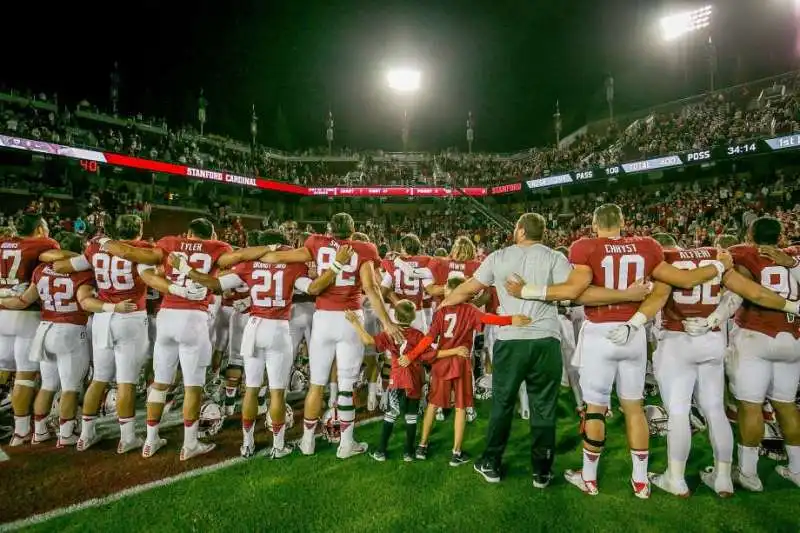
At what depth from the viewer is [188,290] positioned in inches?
199

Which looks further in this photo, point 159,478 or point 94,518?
point 159,478

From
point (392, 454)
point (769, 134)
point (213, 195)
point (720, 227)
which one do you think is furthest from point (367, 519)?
point (213, 195)

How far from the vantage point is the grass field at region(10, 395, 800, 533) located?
12.4 feet

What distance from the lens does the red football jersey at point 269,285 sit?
207 inches

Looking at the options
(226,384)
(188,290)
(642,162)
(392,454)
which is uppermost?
(642,162)

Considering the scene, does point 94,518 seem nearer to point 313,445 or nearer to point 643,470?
point 313,445

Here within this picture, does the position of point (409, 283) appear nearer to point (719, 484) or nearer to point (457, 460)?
point (457, 460)

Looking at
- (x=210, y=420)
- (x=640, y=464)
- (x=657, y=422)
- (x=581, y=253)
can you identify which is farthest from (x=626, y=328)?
(x=210, y=420)

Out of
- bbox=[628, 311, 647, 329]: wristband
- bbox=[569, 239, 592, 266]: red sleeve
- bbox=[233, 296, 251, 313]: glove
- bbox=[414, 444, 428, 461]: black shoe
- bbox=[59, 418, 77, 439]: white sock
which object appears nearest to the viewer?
bbox=[628, 311, 647, 329]: wristband

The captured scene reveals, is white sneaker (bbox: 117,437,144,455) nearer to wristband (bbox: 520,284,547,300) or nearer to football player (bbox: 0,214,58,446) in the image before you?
football player (bbox: 0,214,58,446)

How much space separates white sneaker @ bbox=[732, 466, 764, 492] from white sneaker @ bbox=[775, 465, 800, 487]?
1.07 ft

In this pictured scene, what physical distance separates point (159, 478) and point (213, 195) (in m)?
35.3

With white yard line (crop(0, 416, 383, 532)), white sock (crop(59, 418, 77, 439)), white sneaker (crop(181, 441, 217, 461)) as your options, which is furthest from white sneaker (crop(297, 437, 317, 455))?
white sock (crop(59, 418, 77, 439))

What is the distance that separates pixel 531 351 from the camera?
421 centimetres
